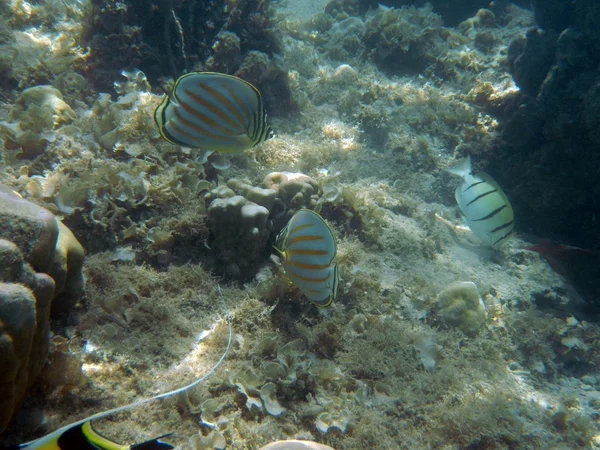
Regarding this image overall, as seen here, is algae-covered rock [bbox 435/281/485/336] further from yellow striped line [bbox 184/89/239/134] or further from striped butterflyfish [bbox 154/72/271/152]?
yellow striped line [bbox 184/89/239/134]

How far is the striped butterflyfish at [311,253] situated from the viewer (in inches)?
93.7

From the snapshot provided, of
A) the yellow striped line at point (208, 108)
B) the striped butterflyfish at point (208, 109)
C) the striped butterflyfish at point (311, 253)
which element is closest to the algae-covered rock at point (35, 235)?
the striped butterflyfish at point (208, 109)

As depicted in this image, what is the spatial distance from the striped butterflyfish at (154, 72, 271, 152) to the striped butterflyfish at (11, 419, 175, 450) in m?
1.75

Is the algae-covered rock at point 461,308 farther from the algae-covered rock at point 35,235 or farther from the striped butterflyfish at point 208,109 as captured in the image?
the algae-covered rock at point 35,235

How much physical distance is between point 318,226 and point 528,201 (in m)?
5.66

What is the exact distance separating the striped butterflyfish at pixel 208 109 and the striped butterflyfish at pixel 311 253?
765 millimetres

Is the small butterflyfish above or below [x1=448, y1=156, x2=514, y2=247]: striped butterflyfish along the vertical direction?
above

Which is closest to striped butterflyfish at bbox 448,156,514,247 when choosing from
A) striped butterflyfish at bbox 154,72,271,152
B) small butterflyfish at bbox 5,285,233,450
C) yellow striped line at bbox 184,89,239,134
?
striped butterflyfish at bbox 154,72,271,152

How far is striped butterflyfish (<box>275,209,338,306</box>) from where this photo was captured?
2381 millimetres

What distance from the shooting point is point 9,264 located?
5.45 ft

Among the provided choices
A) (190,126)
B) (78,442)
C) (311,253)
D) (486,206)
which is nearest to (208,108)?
(190,126)

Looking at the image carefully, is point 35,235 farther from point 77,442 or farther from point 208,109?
point 77,442

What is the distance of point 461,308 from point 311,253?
2.43 m

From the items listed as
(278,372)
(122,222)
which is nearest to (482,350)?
(278,372)
